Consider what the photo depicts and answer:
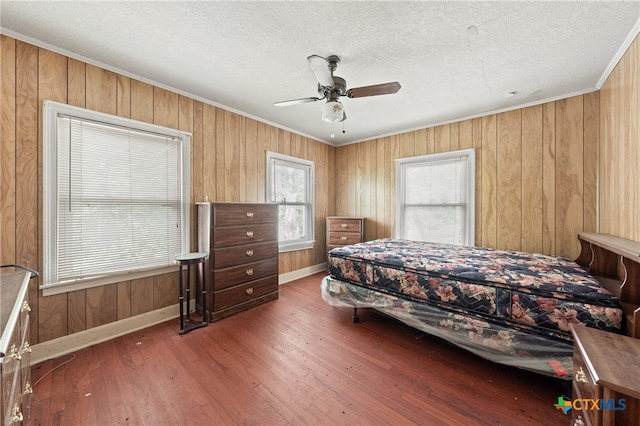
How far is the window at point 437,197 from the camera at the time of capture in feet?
11.6

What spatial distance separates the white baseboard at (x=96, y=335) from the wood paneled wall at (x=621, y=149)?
419 centimetres

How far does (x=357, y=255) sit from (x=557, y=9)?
2379mm

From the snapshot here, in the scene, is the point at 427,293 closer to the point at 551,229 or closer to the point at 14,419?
the point at 551,229

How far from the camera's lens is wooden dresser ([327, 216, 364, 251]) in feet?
14.0

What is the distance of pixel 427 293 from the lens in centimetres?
211

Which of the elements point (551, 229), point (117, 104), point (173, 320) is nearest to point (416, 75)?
point (551, 229)

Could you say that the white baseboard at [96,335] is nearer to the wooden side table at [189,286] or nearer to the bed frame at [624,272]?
the wooden side table at [189,286]

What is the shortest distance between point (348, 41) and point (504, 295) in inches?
88.2

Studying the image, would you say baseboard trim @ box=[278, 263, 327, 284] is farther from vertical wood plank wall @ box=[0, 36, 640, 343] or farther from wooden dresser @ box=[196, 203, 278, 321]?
wooden dresser @ box=[196, 203, 278, 321]

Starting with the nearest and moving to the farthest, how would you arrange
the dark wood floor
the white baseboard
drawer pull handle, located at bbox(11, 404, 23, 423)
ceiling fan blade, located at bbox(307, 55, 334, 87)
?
drawer pull handle, located at bbox(11, 404, 23, 423), the dark wood floor, ceiling fan blade, located at bbox(307, 55, 334, 87), the white baseboard

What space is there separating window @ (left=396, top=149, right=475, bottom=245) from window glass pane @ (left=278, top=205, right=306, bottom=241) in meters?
1.67

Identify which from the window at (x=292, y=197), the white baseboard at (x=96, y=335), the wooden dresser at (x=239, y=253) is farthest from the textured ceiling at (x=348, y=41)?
the white baseboard at (x=96, y=335)

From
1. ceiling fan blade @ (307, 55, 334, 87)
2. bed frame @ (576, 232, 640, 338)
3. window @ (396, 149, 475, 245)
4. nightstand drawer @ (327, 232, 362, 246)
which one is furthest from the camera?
nightstand drawer @ (327, 232, 362, 246)

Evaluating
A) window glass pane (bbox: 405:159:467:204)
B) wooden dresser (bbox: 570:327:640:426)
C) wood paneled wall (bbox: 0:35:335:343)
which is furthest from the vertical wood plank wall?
wooden dresser (bbox: 570:327:640:426)
